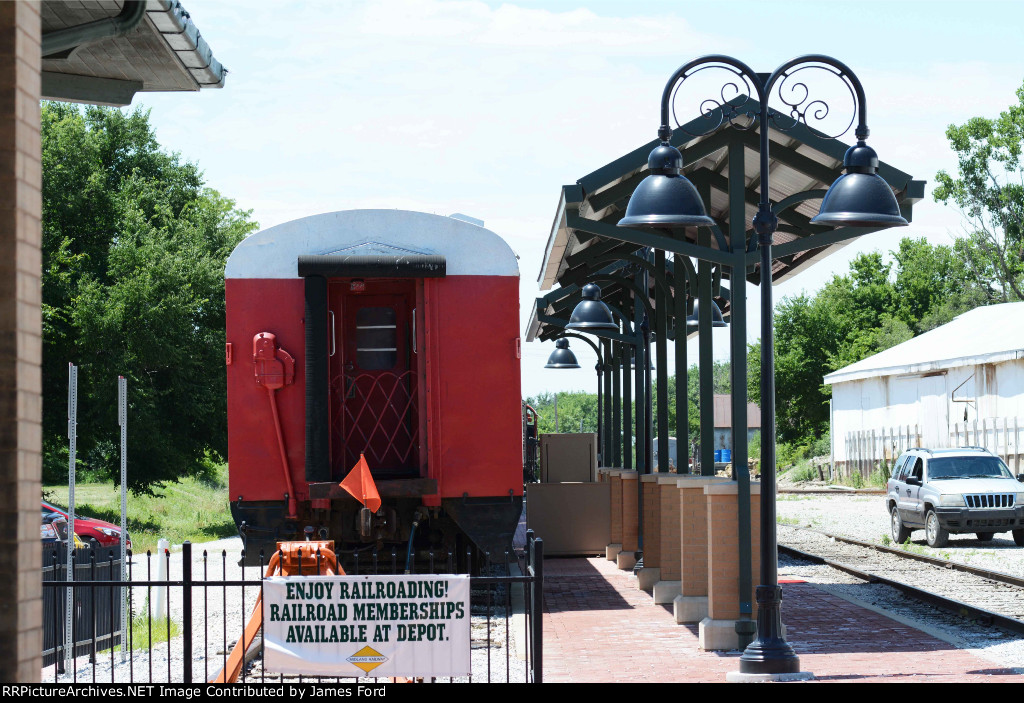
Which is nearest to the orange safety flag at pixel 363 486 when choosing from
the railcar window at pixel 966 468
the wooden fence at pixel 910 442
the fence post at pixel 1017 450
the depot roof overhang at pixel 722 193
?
the depot roof overhang at pixel 722 193

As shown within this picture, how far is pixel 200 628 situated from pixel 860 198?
28.5ft

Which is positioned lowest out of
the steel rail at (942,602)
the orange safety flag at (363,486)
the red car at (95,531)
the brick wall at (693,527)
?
the steel rail at (942,602)

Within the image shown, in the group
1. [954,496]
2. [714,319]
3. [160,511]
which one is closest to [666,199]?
[714,319]

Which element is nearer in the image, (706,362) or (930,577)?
(706,362)

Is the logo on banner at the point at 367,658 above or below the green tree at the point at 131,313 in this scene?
below

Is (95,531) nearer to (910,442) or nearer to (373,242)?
(373,242)

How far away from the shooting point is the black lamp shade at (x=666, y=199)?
32.1 ft

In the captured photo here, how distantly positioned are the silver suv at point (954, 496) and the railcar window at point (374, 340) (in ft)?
43.1

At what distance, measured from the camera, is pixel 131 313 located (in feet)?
116

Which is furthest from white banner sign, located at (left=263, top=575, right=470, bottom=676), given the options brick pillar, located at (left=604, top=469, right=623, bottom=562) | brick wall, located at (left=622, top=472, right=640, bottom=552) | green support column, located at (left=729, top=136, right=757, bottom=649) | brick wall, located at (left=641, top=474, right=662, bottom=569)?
brick pillar, located at (left=604, top=469, right=623, bottom=562)

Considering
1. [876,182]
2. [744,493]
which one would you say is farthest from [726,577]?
[876,182]

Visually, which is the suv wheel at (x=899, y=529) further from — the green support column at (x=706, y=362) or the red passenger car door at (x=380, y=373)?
the red passenger car door at (x=380, y=373)

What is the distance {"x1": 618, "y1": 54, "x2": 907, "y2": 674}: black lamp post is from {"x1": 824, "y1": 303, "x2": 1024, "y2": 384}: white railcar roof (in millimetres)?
30422

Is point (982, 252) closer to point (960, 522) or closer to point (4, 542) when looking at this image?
point (960, 522)
